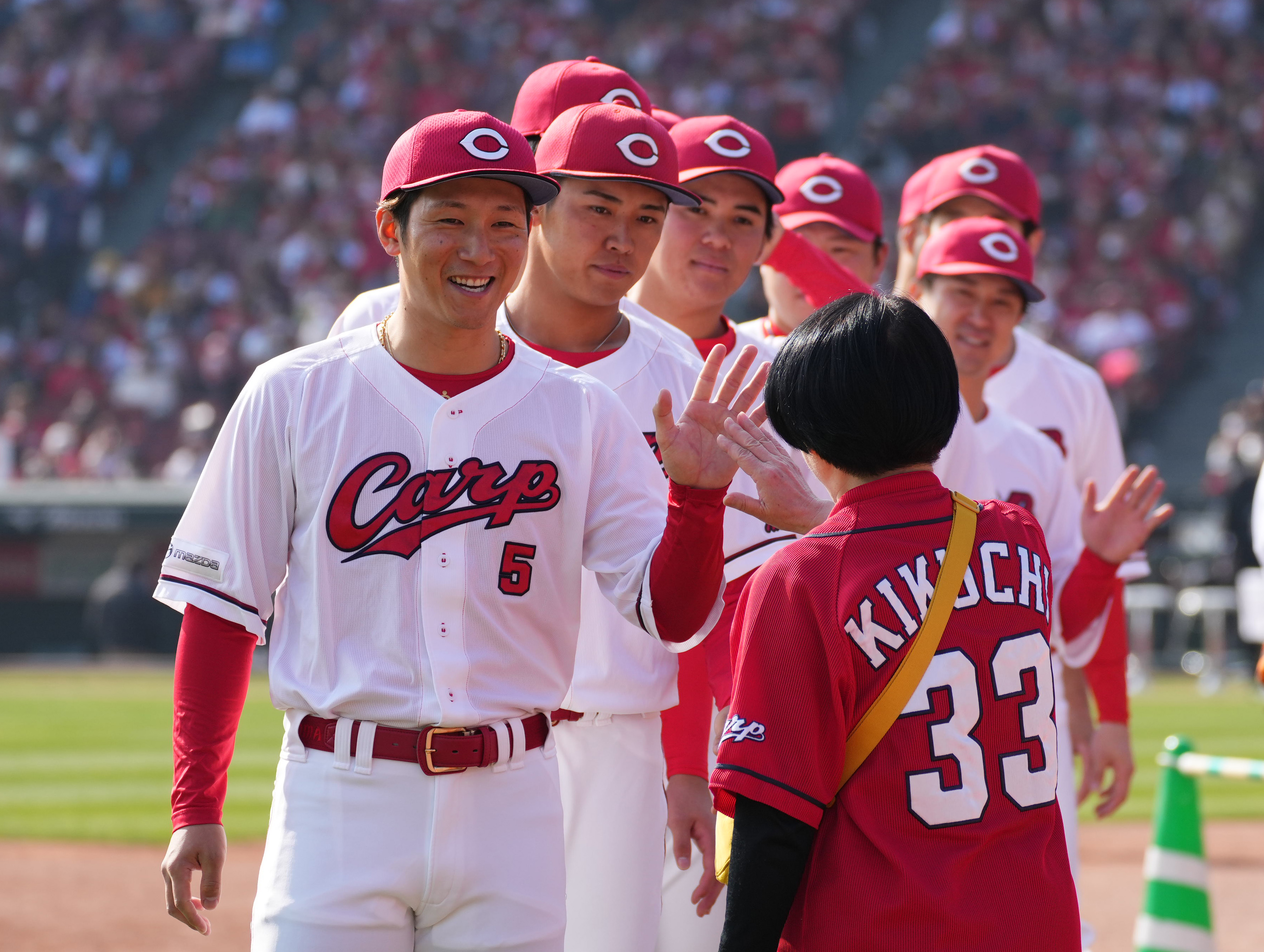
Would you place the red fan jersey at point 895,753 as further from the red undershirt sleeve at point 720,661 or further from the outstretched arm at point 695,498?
the red undershirt sleeve at point 720,661

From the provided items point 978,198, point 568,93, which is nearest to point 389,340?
point 568,93

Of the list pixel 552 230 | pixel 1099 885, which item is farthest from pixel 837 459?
pixel 1099 885

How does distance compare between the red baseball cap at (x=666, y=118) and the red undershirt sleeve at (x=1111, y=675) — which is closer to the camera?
the red baseball cap at (x=666, y=118)

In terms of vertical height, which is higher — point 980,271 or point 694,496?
point 980,271

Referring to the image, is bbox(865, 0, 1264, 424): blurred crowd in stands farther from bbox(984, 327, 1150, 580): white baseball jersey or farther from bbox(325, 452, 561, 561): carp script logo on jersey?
bbox(325, 452, 561, 561): carp script logo on jersey

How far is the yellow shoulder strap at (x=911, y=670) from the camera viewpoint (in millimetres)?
1998

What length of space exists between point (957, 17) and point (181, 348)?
434 inches

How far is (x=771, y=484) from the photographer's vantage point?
98.6 inches

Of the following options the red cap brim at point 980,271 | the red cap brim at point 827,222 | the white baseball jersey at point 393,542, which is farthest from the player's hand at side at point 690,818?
the red cap brim at point 827,222

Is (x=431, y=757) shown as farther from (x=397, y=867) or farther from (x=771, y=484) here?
(x=771, y=484)

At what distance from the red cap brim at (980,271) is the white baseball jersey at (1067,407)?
0.56m

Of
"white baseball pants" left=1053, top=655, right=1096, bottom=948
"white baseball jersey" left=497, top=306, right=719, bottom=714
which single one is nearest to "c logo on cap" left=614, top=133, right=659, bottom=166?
"white baseball jersey" left=497, top=306, right=719, bottom=714

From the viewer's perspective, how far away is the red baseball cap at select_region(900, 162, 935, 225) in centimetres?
473

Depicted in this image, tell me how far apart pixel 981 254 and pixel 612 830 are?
1.81 m
